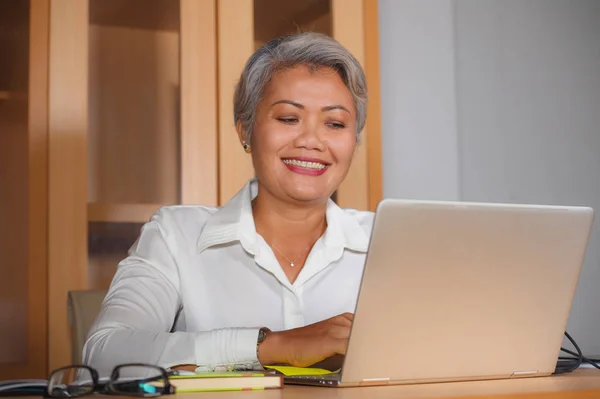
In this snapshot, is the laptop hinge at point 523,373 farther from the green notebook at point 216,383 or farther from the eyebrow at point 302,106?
the eyebrow at point 302,106

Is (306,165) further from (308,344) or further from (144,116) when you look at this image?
(144,116)

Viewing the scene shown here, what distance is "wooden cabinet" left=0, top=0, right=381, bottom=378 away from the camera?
2.23 m

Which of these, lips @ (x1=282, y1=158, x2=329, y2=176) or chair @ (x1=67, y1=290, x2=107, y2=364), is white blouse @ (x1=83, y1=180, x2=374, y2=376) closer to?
lips @ (x1=282, y1=158, x2=329, y2=176)

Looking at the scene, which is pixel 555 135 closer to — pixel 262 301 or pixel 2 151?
pixel 262 301

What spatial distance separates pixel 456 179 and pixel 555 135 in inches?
20.9

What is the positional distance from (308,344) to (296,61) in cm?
81

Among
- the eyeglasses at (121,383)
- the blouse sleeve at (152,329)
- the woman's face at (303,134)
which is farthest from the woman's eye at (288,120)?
the eyeglasses at (121,383)

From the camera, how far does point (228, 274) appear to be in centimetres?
176

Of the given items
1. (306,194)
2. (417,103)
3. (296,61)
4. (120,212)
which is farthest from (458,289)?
(417,103)

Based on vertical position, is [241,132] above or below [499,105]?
below

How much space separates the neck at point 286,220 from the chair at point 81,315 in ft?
1.45

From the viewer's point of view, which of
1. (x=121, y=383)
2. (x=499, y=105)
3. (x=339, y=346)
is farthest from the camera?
(x=499, y=105)

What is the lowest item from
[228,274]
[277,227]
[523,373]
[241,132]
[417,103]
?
[523,373]

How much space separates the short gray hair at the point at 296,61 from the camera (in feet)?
5.98
